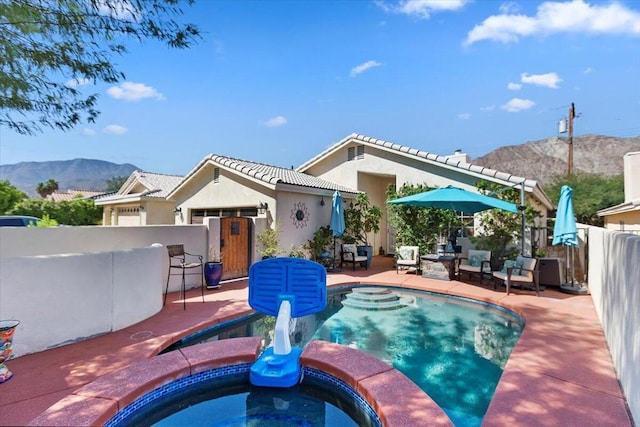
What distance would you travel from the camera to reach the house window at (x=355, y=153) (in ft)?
58.4

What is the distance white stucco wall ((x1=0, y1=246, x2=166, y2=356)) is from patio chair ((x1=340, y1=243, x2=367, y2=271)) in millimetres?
8586

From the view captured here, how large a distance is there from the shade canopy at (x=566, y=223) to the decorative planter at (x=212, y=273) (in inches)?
415

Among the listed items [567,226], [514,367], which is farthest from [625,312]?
[567,226]

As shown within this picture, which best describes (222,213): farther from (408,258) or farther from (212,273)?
(408,258)

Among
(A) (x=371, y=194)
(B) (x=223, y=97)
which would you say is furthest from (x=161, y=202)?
(A) (x=371, y=194)

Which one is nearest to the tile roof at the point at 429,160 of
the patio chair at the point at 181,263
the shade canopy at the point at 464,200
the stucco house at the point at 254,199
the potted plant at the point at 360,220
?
the shade canopy at the point at 464,200

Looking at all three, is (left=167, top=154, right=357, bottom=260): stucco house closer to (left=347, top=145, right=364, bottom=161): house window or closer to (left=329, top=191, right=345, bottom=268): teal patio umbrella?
(left=329, top=191, right=345, bottom=268): teal patio umbrella

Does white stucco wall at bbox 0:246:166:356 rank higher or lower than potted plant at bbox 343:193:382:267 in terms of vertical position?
lower

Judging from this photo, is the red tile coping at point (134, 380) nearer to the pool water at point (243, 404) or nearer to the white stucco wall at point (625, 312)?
the pool water at point (243, 404)

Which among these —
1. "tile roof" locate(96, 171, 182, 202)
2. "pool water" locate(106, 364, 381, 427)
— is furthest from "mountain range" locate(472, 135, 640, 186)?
"pool water" locate(106, 364, 381, 427)

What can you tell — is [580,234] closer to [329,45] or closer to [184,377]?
[329,45]

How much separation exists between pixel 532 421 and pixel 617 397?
1.45 m

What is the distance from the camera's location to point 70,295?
19.4ft

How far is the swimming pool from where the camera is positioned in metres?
Result: 5.05
